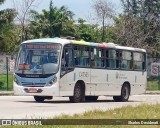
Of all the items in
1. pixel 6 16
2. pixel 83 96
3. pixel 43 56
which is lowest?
pixel 83 96

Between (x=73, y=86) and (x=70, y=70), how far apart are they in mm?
796

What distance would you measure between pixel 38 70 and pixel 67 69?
1.29 m

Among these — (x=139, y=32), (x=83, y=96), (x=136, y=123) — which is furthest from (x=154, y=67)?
(x=136, y=123)

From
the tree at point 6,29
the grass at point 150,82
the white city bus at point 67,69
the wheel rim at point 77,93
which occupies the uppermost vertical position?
the tree at point 6,29

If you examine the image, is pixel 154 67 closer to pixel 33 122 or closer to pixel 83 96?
pixel 83 96

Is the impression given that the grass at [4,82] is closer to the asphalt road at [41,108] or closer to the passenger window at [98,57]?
the passenger window at [98,57]

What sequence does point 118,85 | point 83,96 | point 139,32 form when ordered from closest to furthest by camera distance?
point 83,96
point 118,85
point 139,32

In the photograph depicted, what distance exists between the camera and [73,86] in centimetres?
2586

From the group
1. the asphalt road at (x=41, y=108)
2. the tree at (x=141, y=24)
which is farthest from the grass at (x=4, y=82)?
the tree at (x=141, y=24)

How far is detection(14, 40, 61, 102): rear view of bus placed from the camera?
24938 millimetres

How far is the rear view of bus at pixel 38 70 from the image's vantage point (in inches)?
982

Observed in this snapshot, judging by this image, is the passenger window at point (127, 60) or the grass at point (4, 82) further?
the grass at point (4, 82)

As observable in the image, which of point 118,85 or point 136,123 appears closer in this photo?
point 136,123

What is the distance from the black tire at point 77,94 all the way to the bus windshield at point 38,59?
1.73m
